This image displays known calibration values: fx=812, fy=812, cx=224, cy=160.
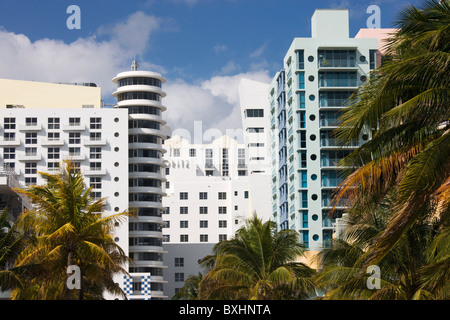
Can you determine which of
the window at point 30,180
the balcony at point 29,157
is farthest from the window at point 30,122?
the window at point 30,180

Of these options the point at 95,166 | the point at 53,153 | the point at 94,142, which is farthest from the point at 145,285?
the point at 53,153

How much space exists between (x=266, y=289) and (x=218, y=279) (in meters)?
2.45

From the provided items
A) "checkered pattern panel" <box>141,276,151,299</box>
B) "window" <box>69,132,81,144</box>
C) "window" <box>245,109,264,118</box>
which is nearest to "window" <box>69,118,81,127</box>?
"window" <box>69,132,81,144</box>

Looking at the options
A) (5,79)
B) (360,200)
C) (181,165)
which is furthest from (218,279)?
(181,165)

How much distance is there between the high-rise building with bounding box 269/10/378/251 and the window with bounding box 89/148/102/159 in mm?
29191

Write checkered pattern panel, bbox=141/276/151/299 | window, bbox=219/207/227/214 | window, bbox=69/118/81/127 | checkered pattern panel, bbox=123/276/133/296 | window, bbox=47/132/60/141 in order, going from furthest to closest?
1. window, bbox=219/207/227/214
2. window, bbox=69/118/81/127
3. window, bbox=47/132/60/141
4. checkered pattern panel, bbox=141/276/151/299
5. checkered pattern panel, bbox=123/276/133/296

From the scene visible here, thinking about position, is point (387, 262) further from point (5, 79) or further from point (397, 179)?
point (5, 79)

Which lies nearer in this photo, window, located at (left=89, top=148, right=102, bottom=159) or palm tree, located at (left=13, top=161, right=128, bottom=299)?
palm tree, located at (left=13, top=161, right=128, bottom=299)

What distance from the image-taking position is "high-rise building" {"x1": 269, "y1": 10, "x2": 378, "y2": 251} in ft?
328

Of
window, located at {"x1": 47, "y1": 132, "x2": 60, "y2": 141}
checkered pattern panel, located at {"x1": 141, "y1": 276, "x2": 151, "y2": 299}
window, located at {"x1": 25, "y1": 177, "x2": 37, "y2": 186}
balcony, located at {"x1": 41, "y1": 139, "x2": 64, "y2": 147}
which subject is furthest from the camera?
window, located at {"x1": 47, "y1": 132, "x2": 60, "y2": 141}

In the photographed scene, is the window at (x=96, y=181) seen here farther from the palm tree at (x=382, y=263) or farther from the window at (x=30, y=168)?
the palm tree at (x=382, y=263)

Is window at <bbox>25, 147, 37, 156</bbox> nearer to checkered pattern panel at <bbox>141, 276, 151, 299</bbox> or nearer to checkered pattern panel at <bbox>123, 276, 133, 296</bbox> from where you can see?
checkered pattern panel at <bbox>123, 276, 133, 296</bbox>

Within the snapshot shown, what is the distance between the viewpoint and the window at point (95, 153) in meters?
120

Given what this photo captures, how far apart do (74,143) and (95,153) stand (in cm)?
348
